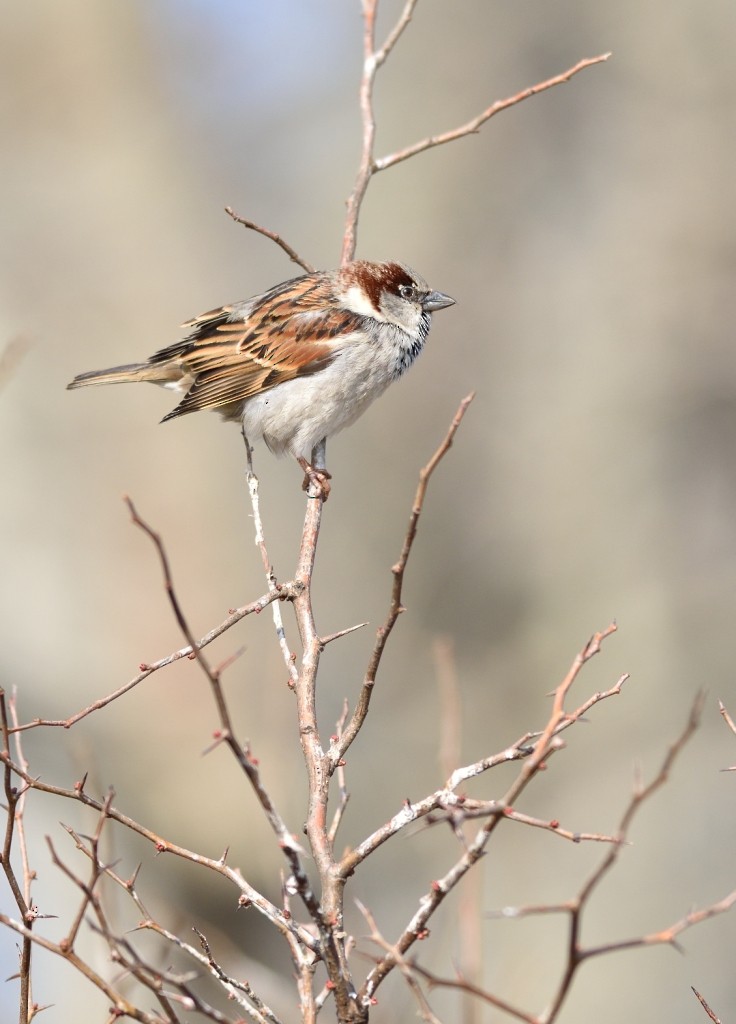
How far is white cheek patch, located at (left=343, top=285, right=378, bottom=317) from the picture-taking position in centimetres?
438

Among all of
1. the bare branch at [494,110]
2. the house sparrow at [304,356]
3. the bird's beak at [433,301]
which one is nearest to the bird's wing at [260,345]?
the house sparrow at [304,356]

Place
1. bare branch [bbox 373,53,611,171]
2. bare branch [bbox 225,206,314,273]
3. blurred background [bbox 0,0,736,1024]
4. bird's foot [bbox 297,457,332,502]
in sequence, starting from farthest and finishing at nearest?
blurred background [bbox 0,0,736,1024], bird's foot [bbox 297,457,332,502], bare branch [bbox 225,206,314,273], bare branch [bbox 373,53,611,171]

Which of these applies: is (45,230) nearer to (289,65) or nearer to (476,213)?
(289,65)

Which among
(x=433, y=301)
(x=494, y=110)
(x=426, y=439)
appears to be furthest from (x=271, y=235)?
(x=426, y=439)

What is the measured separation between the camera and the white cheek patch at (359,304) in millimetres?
4375

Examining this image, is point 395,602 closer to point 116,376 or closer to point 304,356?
point 304,356

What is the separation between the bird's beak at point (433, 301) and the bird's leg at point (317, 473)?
0.76 meters

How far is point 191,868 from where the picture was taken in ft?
27.9

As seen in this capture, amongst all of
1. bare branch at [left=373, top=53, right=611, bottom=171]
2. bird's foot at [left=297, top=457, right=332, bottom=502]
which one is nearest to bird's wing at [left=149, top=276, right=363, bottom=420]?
bird's foot at [left=297, top=457, right=332, bottom=502]

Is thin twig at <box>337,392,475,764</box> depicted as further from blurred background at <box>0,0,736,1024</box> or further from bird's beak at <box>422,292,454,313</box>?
blurred background at <box>0,0,736,1024</box>

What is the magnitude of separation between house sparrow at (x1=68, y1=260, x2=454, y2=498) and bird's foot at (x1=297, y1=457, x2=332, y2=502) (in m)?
0.04

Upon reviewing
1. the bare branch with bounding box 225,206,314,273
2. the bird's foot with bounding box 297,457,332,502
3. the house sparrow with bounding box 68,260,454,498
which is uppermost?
the house sparrow with bounding box 68,260,454,498

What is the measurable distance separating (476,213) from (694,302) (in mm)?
2067

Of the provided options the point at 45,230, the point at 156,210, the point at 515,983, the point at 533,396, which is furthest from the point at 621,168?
the point at 515,983
